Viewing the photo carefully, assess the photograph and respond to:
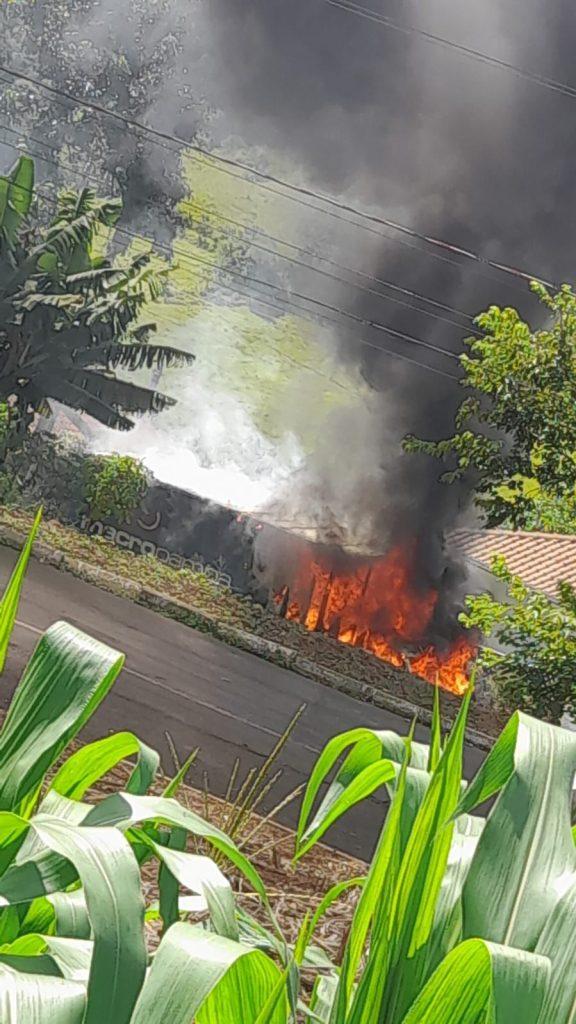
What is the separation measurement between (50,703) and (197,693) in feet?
10.1

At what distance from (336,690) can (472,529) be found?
0.61 m

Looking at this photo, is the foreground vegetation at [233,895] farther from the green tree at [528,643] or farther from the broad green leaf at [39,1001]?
the green tree at [528,643]

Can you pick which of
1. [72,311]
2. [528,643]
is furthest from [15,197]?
[528,643]

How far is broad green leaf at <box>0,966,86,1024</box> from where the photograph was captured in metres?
0.27

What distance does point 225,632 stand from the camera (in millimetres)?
3479

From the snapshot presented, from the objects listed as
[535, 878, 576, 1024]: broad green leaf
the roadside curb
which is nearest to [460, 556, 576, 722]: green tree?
the roadside curb

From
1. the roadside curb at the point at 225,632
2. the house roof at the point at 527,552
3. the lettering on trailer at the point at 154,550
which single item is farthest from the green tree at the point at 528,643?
the lettering on trailer at the point at 154,550

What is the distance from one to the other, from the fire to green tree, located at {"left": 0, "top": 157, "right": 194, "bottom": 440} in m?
0.69

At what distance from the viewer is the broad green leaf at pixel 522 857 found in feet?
1.17

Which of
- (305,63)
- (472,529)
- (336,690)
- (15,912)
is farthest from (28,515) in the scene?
(15,912)

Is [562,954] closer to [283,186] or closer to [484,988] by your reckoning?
[484,988]

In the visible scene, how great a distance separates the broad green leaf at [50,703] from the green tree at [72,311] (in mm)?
3067

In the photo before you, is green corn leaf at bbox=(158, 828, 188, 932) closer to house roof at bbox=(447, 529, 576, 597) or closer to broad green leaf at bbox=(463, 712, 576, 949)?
broad green leaf at bbox=(463, 712, 576, 949)

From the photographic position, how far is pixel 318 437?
3479 millimetres
